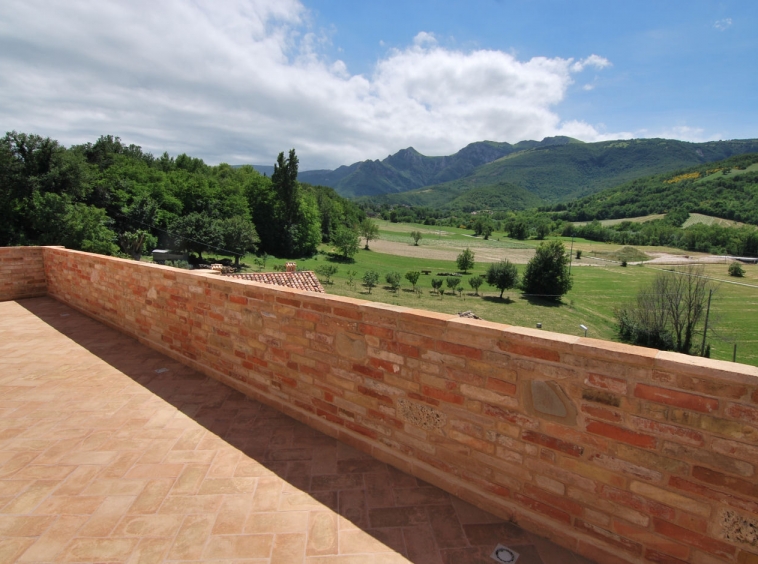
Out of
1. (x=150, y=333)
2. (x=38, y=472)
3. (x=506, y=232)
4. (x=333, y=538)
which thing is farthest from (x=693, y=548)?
(x=506, y=232)

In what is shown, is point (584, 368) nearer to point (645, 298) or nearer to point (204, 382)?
point (204, 382)

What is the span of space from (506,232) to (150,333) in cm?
9935

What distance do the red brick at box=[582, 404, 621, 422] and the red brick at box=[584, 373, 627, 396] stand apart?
0.32 feet

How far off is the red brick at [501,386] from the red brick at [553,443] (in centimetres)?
22

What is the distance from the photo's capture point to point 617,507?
1.68m

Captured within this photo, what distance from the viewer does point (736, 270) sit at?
4234 centimetres

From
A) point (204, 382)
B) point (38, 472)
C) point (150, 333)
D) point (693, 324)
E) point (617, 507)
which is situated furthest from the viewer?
point (693, 324)

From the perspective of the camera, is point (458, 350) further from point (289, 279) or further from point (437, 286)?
point (437, 286)

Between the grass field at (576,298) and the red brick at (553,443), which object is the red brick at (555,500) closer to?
the red brick at (553,443)

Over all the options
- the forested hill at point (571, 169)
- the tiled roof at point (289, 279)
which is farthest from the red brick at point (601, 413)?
the forested hill at point (571, 169)

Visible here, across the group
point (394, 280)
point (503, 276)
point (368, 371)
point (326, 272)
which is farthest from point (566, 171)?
point (368, 371)

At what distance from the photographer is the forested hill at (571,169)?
142m

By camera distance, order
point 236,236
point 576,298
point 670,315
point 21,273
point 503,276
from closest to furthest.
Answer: point 21,273, point 670,315, point 236,236, point 576,298, point 503,276

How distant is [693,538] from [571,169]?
190 metres
